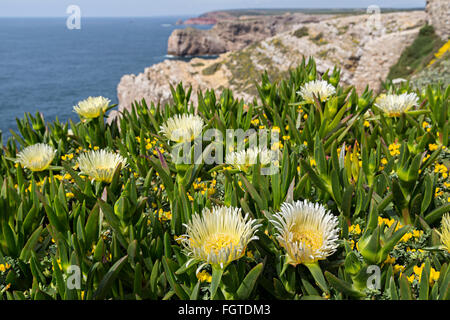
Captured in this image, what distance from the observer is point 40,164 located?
6.90ft

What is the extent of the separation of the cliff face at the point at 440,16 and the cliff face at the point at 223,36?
254 feet

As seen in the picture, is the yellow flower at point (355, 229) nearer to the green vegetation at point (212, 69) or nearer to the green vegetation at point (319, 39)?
the green vegetation at point (319, 39)

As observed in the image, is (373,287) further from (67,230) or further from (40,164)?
(40,164)

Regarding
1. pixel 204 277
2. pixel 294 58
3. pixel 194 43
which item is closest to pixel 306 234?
pixel 204 277

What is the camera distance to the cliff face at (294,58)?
2842cm

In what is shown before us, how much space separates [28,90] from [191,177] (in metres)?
56.7

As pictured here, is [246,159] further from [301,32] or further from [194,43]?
[194,43]

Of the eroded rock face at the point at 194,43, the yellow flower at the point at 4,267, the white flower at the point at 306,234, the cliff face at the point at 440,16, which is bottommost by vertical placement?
the yellow flower at the point at 4,267

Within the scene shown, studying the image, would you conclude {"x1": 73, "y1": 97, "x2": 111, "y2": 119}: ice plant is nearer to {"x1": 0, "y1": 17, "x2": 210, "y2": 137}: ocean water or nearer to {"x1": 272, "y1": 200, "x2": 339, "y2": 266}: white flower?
{"x1": 272, "y1": 200, "x2": 339, "y2": 266}: white flower

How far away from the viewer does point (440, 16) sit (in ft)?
64.8

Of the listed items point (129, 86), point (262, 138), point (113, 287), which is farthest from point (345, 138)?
point (129, 86)

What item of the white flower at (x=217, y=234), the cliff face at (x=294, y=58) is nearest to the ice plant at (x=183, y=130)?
the white flower at (x=217, y=234)

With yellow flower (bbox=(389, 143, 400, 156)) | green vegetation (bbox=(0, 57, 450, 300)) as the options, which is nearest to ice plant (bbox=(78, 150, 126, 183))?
green vegetation (bbox=(0, 57, 450, 300))

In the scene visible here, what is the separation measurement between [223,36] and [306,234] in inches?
4386
